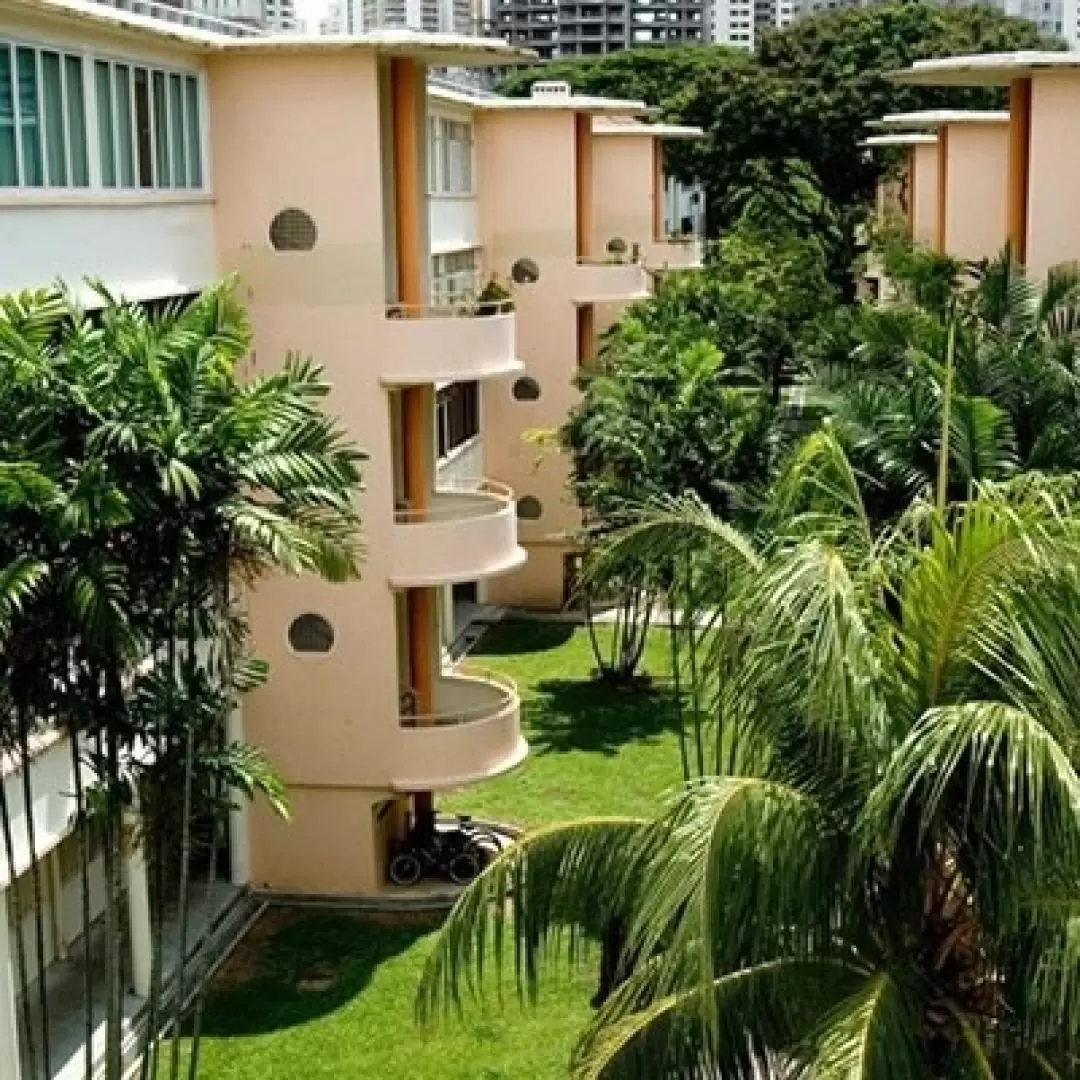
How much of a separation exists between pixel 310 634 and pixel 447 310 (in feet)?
15.4

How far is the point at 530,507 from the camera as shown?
39750 mm

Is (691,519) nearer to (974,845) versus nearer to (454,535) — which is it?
(974,845)

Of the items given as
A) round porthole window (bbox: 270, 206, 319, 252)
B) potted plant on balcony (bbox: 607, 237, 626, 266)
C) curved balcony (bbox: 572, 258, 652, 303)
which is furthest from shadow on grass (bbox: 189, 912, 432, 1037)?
potted plant on balcony (bbox: 607, 237, 626, 266)

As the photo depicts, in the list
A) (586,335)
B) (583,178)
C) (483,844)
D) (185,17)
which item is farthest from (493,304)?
(586,335)

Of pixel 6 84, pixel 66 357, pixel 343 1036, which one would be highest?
pixel 6 84

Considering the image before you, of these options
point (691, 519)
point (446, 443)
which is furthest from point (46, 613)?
point (446, 443)

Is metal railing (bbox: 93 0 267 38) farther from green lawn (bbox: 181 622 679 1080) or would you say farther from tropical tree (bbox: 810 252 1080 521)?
green lawn (bbox: 181 622 679 1080)

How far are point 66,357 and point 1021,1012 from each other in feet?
24.5

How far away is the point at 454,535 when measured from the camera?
77.9 ft

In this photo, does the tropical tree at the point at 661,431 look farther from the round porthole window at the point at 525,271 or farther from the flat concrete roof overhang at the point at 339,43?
the flat concrete roof overhang at the point at 339,43

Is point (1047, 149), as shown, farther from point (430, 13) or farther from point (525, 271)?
point (430, 13)

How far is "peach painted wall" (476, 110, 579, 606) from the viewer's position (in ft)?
127

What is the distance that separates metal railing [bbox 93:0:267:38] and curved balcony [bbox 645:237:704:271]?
2401cm

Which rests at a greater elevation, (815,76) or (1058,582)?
Answer: (815,76)
